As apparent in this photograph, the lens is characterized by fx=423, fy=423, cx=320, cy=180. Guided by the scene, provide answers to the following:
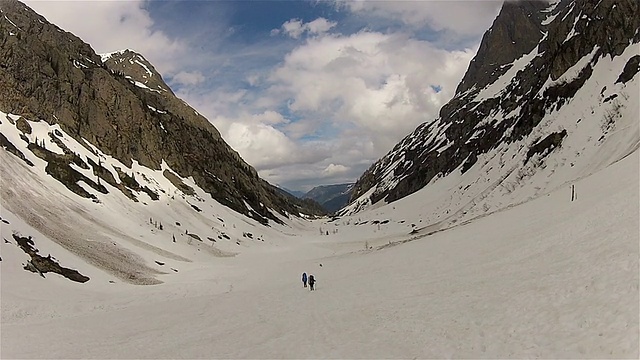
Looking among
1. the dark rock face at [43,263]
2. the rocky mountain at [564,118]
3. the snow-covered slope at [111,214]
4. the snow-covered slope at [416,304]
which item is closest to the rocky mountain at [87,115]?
the snow-covered slope at [111,214]

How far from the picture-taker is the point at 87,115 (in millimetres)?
85438

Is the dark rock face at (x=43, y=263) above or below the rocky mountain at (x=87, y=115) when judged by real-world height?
below

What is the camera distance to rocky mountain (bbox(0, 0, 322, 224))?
71.6 metres

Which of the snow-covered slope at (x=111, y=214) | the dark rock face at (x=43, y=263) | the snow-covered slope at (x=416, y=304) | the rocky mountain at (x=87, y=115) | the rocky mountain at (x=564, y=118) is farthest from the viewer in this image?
the rocky mountain at (x=87, y=115)

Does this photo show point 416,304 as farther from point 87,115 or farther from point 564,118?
point 87,115

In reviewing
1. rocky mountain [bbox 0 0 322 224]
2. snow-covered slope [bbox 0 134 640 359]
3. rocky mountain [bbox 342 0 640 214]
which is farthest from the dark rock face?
rocky mountain [bbox 342 0 640 214]

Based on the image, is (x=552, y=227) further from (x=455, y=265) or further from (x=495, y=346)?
(x=495, y=346)

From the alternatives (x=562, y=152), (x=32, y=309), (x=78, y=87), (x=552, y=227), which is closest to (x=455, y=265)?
(x=552, y=227)

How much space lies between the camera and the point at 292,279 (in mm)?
39500

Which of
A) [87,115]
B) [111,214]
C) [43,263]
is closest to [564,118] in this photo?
[111,214]

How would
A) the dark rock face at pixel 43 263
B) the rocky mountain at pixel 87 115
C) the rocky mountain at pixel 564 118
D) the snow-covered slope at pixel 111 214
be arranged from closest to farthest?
1. the dark rock face at pixel 43 263
2. the snow-covered slope at pixel 111 214
3. the rocky mountain at pixel 564 118
4. the rocky mountain at pixel 87 115

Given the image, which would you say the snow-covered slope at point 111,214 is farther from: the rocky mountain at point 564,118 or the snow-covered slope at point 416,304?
the rocky mountain at point 564,118

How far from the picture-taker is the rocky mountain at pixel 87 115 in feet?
235

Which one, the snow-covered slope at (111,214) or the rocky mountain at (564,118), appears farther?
the rocky mountain at (564,118)
